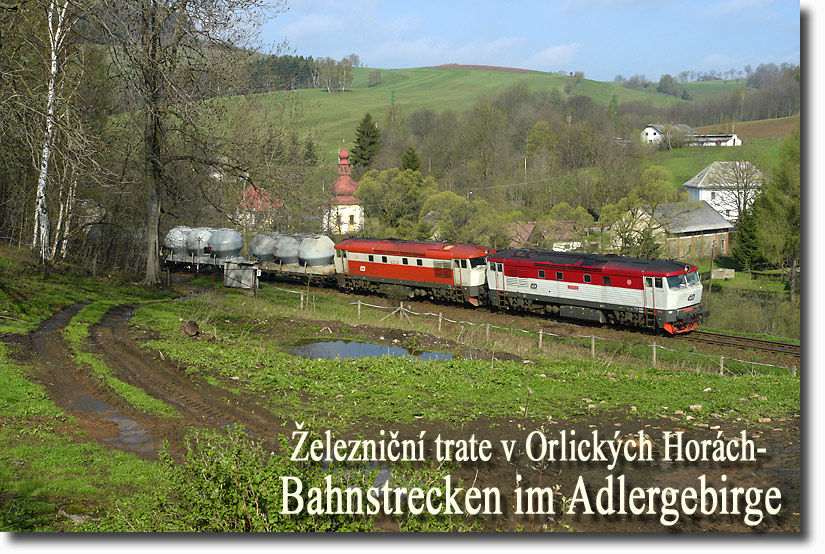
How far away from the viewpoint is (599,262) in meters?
30.1

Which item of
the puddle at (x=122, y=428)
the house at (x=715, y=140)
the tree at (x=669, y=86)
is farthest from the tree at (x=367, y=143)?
the tree at (x=669, y=86)

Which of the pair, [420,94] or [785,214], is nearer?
[785,214]

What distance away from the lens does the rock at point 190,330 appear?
21.1 meters

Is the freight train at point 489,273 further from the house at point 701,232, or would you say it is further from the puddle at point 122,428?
the house at point 701,232

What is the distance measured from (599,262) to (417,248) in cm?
1007

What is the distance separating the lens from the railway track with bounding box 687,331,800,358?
85.8ft

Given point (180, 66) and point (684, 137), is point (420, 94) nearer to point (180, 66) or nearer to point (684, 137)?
point (684, 137)

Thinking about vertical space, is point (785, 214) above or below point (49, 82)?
below

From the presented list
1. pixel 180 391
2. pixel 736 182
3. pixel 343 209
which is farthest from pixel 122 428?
pixel 736 182

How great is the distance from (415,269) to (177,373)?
2029 cm

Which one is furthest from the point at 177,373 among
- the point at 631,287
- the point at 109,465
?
the point at 631,287

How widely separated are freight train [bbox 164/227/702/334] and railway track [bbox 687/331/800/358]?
724 mm

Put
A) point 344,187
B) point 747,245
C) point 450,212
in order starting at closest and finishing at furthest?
point 450,212, point 747,245, point 344,187

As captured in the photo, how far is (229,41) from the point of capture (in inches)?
1086
